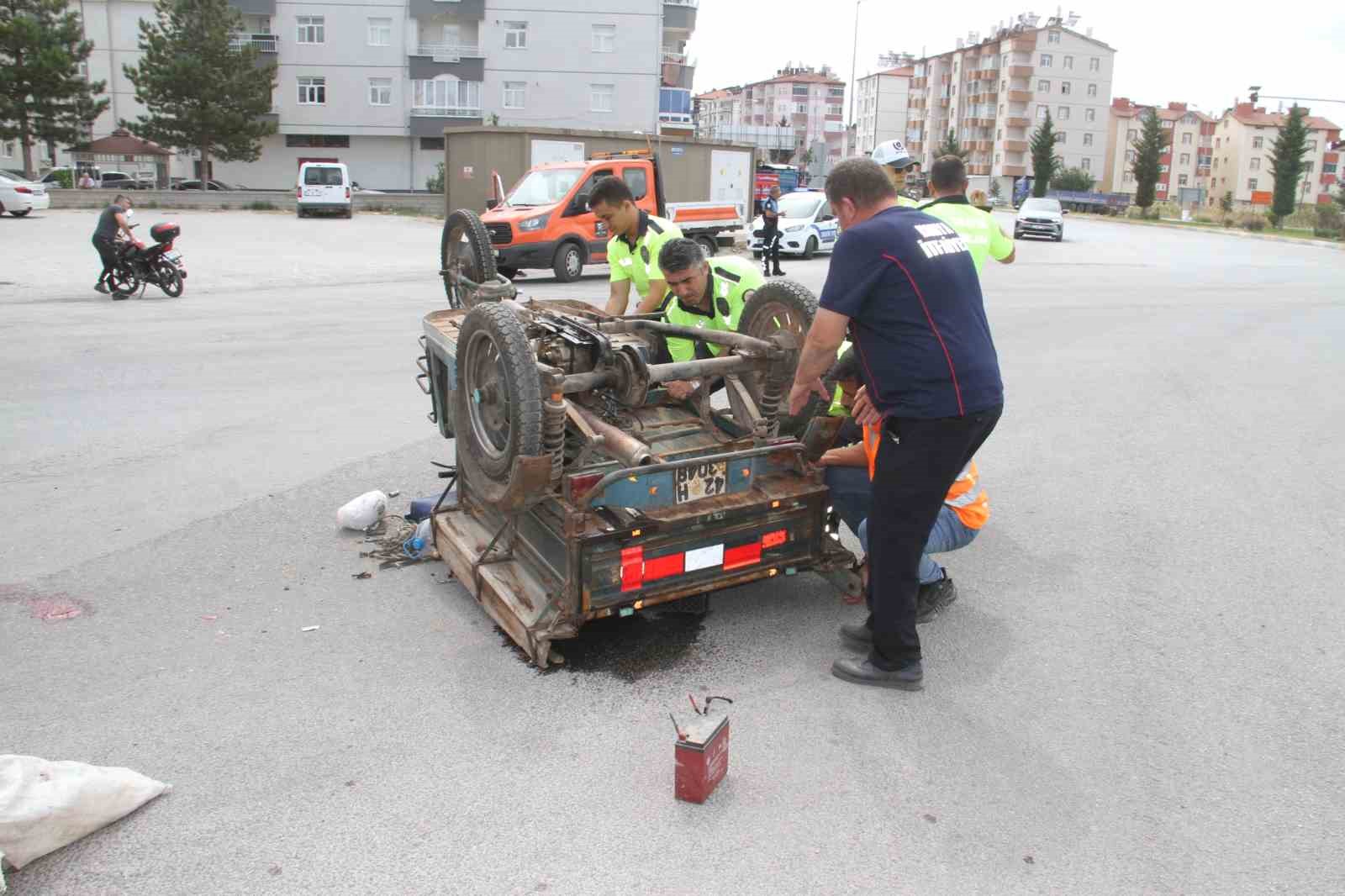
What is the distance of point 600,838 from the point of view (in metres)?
3.10

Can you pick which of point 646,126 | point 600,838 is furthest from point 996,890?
point 646,126

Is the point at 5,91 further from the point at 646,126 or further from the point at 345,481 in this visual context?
the point at 345,481

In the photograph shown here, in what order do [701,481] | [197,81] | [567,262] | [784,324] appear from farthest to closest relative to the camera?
[197,81] → [567,262] → [784,324] → [701,481]

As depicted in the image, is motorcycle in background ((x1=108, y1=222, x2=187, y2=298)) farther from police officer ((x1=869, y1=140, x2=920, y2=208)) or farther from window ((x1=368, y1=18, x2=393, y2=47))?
window ((x1=368, y1=18, x2=393, y2=47))

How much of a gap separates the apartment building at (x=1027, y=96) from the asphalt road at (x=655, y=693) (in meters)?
101

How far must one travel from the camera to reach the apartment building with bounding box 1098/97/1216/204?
376ft

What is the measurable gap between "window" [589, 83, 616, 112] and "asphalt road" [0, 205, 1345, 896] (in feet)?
171

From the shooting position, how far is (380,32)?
183 ft

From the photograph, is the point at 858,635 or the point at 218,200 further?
the point at 218,200

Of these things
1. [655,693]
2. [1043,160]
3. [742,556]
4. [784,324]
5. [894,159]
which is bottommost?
[655,693]

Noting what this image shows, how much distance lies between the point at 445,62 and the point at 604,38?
8706mm

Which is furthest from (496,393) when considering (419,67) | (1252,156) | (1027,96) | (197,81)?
(1252,156)

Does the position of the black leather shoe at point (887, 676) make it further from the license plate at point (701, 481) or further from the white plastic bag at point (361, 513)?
the white plastic bag at point (361, 513)

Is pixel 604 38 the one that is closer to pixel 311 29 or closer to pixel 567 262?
pixel 311 29
